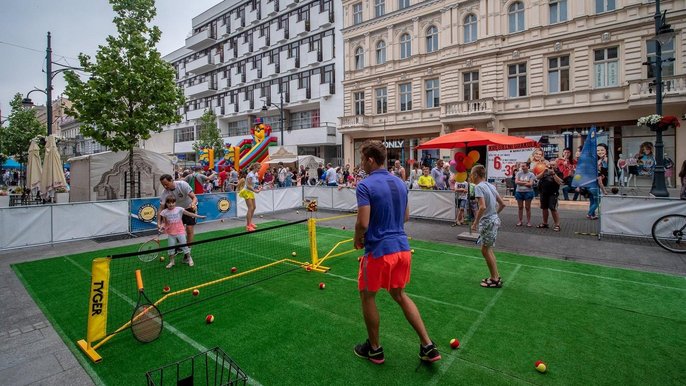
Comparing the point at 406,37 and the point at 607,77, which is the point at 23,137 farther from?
the point at 607,77

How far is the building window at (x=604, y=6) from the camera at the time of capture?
2109 cm

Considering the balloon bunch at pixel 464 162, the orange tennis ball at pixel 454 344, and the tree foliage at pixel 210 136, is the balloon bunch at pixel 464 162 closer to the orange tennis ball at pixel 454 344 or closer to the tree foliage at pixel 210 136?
the orange tennis ball at pixel 454 344

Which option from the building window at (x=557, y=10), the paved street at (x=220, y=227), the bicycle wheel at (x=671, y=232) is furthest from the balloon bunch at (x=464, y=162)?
the building window at (x=557, y=10)

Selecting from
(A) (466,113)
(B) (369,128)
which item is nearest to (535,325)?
(A) (466,113)

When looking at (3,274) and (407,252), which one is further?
(3,274)

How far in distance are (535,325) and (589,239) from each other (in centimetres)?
662

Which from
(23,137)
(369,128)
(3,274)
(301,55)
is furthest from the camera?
(301,55)

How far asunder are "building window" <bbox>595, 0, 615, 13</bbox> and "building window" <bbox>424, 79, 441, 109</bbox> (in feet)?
34.5

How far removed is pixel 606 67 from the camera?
21.4 m

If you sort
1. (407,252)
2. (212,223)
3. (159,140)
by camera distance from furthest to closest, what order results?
(159,140), (212,223), (407,252)

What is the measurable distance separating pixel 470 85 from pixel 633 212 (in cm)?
1860

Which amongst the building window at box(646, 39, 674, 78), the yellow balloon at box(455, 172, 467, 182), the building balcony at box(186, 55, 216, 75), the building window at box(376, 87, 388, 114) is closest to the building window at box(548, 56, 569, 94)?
the building window at box(646, 39, 674, 78)

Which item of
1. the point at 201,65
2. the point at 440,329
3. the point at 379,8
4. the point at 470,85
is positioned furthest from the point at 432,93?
the point at 201,65

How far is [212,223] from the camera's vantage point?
14148 millimetres
